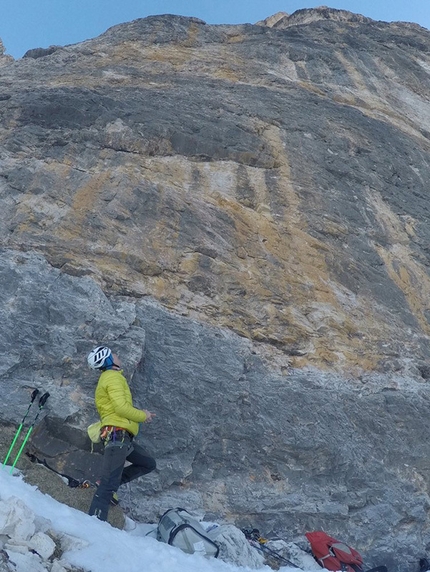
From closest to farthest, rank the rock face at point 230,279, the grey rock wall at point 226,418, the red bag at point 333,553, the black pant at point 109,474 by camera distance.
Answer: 1. the black pant at point 109,474
2. the red bag at point 333,553
3. the grey rock wall at point 226,418
4. the rock face at point 230,279

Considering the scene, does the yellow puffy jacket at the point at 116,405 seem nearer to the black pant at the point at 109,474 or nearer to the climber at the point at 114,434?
the climber at the point at 114,434

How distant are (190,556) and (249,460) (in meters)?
2.74

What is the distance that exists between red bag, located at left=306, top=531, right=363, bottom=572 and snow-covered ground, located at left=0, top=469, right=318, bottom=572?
5.04 feet

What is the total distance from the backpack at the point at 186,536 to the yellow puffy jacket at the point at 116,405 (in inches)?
47.2

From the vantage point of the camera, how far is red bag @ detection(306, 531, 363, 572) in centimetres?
814

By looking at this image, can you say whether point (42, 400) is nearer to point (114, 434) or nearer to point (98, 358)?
point (98, 358)

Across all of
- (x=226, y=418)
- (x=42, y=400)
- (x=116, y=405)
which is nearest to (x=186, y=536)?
(x=116, y=405)

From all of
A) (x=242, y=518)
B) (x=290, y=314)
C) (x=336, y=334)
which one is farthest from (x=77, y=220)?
(x=242, y=518)

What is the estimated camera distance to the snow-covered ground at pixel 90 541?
585cm

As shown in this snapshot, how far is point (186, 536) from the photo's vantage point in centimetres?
720

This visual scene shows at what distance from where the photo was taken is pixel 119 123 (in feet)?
49.0

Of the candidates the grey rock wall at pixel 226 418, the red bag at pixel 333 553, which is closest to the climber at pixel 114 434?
the grey rock wall at pixel 226 418

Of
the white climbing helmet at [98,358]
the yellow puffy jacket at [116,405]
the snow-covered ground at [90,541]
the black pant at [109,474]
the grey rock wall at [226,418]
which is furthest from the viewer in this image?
the grey rock wall at [226,418]

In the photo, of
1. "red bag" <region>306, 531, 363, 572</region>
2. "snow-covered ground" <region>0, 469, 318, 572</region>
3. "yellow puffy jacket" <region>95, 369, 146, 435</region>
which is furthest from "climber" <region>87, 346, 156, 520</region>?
"red bag" <region>306, 531, 363, 572</region>
